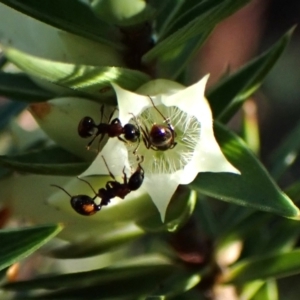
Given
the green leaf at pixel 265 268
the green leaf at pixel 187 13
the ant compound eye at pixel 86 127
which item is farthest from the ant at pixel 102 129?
the green leaf at pixel 265 268

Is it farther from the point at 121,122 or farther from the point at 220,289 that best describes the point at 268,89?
the point at 121,122

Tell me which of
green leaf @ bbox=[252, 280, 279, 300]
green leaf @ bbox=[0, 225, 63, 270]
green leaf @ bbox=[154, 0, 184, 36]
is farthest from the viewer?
green leaf @ bbox=[252, 280, 279, 300]

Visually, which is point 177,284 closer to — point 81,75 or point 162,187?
point 162,187

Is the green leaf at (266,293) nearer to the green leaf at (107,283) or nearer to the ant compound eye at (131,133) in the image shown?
the green leaf at (107,283)

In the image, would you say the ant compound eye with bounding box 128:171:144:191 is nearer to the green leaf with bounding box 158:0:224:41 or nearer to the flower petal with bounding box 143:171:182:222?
the flower petal with bounding box 143:171:182:222

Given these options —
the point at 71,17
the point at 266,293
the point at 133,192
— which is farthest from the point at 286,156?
the point at 71,17

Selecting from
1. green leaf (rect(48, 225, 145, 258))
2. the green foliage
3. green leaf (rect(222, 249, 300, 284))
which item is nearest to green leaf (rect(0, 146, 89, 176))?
the green foliage

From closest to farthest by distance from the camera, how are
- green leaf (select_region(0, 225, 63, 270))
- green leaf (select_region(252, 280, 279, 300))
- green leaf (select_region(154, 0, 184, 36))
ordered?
green leaf (select_region(0, 225, 63, 270))
green leaf (select_region(154, 0, 184, 36))
green leaf (select_region(252, 280, 279, 300))
